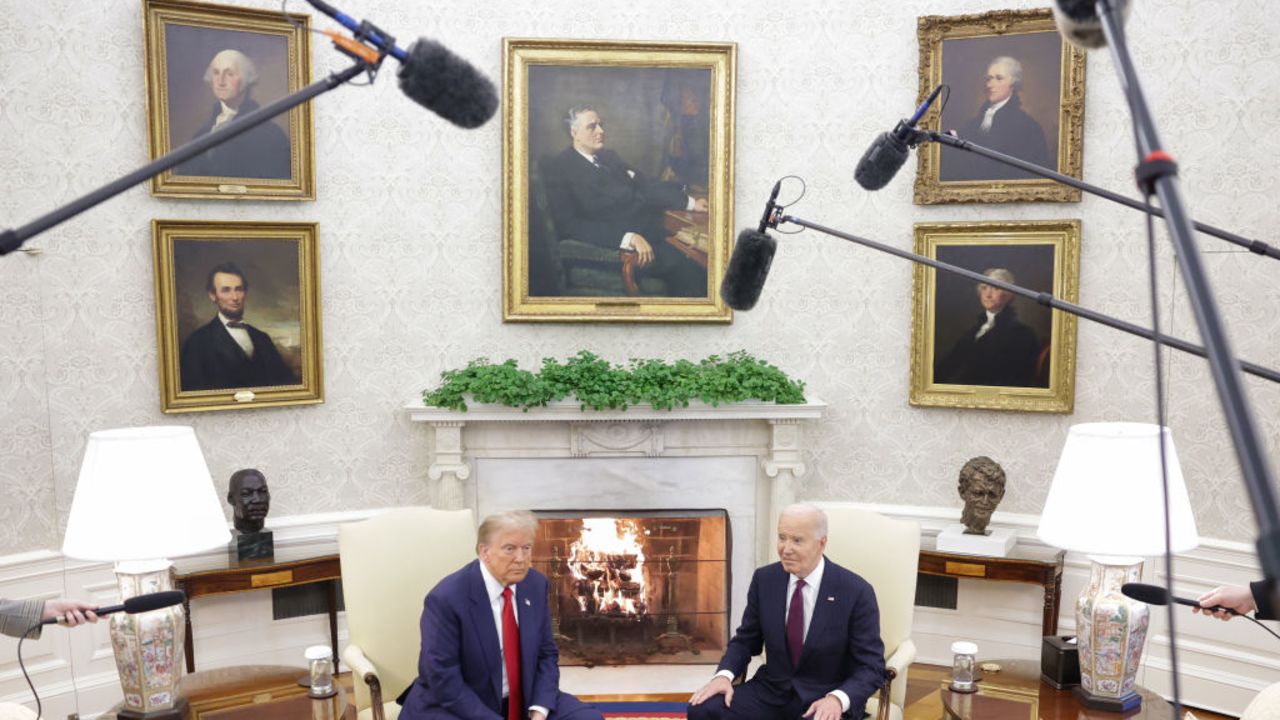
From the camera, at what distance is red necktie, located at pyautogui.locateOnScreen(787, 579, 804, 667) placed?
4406 mm

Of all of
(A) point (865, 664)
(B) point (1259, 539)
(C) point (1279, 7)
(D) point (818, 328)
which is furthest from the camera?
(D) point (818, 328)

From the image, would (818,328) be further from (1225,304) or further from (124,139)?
(124,139)

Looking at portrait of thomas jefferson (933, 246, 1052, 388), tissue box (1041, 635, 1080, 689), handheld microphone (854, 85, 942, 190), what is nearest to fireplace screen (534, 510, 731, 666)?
portrait of thomas jefferson (933, 246, 1052, 388)

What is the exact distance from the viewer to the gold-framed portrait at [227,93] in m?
5.84

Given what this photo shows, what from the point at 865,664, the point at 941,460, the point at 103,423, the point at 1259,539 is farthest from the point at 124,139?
the point at 1259,539

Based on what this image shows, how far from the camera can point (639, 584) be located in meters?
6.54

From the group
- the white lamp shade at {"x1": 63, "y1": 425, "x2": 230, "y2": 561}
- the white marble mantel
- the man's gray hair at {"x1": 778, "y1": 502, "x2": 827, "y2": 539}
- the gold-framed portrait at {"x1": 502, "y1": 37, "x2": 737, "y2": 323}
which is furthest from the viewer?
the gold-framed portrait at {"x1": 502, "y1": 37, "x2": 737, "y2": 323}

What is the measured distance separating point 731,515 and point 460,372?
80.3 inches

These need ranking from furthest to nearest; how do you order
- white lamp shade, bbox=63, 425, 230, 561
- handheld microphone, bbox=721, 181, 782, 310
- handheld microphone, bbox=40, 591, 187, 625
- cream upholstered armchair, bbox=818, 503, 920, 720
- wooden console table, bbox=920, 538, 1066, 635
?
wooden console table, bbox=920, 538, 1066, 635
cream upholstered armchair, bbox=818, 503, 920, 720
white lamp shade, bbox=63, 425, 230, 561
handheld microphone, bbox=721, 181, 782, 310
handheld microphone, bbox=40, 591, 187, 625

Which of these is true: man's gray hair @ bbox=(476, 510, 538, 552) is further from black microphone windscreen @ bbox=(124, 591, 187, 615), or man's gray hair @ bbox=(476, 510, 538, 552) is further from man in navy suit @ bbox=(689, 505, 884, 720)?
black microphone windscreen @ bbox=(124, 591, 187, 615)

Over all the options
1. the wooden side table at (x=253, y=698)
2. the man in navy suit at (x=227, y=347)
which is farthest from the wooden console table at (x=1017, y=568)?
the man in navy suit at (x=227, y=347)

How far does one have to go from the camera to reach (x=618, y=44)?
21.2 feet

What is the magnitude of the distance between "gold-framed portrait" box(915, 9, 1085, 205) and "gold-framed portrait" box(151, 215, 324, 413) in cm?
412

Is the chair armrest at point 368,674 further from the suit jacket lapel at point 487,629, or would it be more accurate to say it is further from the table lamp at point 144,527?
the table lamp at point 144,527
